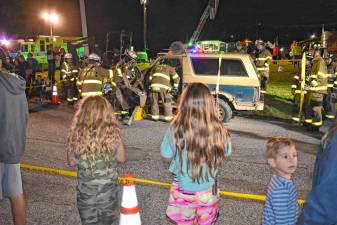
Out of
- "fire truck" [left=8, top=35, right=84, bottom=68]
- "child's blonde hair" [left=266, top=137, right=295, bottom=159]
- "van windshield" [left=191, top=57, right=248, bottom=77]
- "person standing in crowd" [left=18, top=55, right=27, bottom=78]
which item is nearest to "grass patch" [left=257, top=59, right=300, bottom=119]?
"van windshield" [left=191, top=57, right=248, bottom=77]

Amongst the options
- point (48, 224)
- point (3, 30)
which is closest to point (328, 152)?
point (48, 224)

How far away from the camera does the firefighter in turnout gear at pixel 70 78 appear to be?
15.1m

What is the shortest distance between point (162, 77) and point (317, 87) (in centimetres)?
376

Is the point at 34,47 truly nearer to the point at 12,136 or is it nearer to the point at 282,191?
the point at 12,136

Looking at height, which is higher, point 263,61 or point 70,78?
point 263,61

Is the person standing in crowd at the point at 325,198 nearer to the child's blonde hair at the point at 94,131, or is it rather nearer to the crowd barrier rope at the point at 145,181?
the child's blonde hair at the point at 94,131

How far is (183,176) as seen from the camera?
3.38 meters

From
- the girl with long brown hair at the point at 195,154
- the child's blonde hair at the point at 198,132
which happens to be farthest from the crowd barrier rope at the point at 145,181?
the child's blonde hair at the point at 198,132

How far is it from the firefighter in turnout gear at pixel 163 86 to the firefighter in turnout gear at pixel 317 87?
3367 mm

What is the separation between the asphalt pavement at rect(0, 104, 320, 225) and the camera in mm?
5262

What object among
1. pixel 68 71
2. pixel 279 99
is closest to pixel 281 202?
pixel 279 99

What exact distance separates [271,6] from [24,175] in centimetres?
4998

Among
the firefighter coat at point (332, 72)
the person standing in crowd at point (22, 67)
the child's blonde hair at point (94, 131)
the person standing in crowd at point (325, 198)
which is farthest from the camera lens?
the person standing in crowd at point (22, 67)

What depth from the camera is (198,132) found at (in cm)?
333
